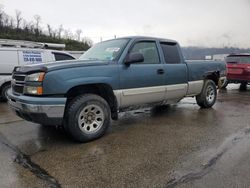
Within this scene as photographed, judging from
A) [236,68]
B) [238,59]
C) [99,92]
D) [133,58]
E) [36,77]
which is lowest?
[99,92]

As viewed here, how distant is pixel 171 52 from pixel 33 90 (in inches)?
135

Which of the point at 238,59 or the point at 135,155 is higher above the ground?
the point at 238,59

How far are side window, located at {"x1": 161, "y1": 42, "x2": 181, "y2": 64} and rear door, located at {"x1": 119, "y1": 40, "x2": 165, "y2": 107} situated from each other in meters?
0.29

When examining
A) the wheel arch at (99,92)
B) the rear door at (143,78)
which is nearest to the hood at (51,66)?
the wheel arch at (99,92)

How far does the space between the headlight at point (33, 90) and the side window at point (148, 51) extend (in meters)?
2.12

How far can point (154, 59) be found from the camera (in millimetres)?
5844

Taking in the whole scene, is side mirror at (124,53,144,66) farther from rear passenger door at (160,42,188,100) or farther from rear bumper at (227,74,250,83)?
rear bumper at (227,74,250,83)

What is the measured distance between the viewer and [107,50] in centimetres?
555

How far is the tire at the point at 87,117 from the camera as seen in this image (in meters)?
4.43

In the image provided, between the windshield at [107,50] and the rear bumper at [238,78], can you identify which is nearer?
the windshield at [107,50]

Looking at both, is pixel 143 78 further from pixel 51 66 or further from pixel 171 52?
pixel 51 66

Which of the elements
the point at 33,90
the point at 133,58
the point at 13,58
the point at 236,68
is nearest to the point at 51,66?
the point at 33,90

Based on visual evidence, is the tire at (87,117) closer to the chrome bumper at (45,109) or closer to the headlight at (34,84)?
the chrome bumper at (45,109)

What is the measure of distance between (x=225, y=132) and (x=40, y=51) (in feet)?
24.5
